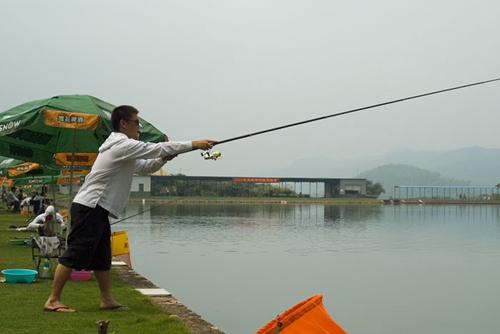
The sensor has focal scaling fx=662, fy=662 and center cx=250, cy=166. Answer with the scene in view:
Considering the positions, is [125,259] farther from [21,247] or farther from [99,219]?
[99,219]

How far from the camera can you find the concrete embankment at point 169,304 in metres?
5.58

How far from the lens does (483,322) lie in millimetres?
9500

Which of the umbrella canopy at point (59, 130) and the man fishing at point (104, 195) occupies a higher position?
the umbrella canopy at point (59, 130)

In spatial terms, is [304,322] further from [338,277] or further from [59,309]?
[338,277]

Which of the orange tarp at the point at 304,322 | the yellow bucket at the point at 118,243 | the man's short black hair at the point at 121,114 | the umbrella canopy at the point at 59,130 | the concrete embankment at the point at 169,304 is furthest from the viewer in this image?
the yellow bucket at the point at 118,243

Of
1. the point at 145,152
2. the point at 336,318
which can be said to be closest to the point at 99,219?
the point at 145,152

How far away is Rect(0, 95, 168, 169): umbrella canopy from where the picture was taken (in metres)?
7.80

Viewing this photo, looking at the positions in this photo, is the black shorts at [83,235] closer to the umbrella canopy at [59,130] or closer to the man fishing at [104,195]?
the man fishing at [104,195]

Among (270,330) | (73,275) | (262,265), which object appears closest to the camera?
(270,330)

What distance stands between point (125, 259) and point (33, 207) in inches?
548

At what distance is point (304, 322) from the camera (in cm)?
352

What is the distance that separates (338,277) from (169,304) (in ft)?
23.9

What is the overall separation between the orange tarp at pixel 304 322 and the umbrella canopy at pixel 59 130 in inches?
A: 180

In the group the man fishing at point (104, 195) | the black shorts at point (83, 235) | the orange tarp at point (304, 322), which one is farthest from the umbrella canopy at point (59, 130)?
the orange tarp at point (304, 322)
